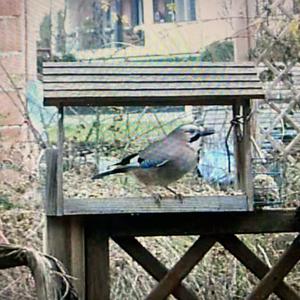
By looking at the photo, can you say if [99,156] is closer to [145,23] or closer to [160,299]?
[160,299]

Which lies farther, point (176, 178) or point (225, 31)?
point (225, 31)

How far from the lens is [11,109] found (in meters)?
2.77

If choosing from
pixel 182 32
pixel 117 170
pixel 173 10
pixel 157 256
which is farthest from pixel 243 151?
pixel 173 10

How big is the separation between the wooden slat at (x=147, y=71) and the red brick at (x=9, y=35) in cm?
144

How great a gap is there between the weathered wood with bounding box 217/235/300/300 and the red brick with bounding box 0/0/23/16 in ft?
5.41

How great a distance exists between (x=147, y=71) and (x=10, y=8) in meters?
1.55

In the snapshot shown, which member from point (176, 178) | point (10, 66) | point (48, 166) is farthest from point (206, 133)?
point (10, 66)

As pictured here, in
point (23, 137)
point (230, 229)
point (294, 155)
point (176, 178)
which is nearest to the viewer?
point (176, 178)

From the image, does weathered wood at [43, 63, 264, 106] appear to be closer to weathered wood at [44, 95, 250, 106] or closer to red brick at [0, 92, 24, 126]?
weathered wood at [44, 95, 250, 106]

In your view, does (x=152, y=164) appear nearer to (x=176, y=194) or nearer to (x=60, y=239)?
(x=176, y=194)

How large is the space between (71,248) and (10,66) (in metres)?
1.49

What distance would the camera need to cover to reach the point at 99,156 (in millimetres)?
1540

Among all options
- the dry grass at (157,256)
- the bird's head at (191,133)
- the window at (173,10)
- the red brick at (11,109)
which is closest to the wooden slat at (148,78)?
the bird's head at (191,133)

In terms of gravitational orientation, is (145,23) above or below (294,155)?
above
